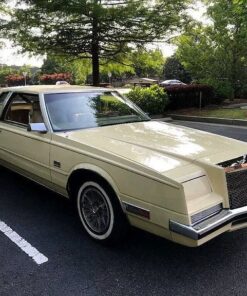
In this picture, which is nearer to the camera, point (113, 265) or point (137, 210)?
point (137, 210)

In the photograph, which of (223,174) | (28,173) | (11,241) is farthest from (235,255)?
(28,173)

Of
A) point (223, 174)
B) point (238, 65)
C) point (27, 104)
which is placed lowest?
point (223, 174)

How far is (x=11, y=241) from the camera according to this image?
3.73 m

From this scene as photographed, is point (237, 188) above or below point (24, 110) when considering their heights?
below

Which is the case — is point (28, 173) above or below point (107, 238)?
above

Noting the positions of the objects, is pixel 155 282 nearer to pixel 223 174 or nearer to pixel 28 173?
pixel 223 174

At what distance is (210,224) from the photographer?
2898mm

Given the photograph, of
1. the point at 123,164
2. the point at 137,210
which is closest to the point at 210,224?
the point at 137,210

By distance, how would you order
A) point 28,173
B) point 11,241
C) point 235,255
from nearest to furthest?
point 235,255 → point 11,241 → point 28,173

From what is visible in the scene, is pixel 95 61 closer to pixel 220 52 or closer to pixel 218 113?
pixel 218 113

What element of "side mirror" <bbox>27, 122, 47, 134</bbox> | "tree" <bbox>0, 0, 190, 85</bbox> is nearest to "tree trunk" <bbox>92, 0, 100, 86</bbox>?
"tree" <bbox>0, 0, 190, 85</bbox>

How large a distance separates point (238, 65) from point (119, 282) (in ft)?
51.2

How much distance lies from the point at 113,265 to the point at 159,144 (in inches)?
47.9

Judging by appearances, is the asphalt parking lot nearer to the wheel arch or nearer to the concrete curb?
the wheel arch
